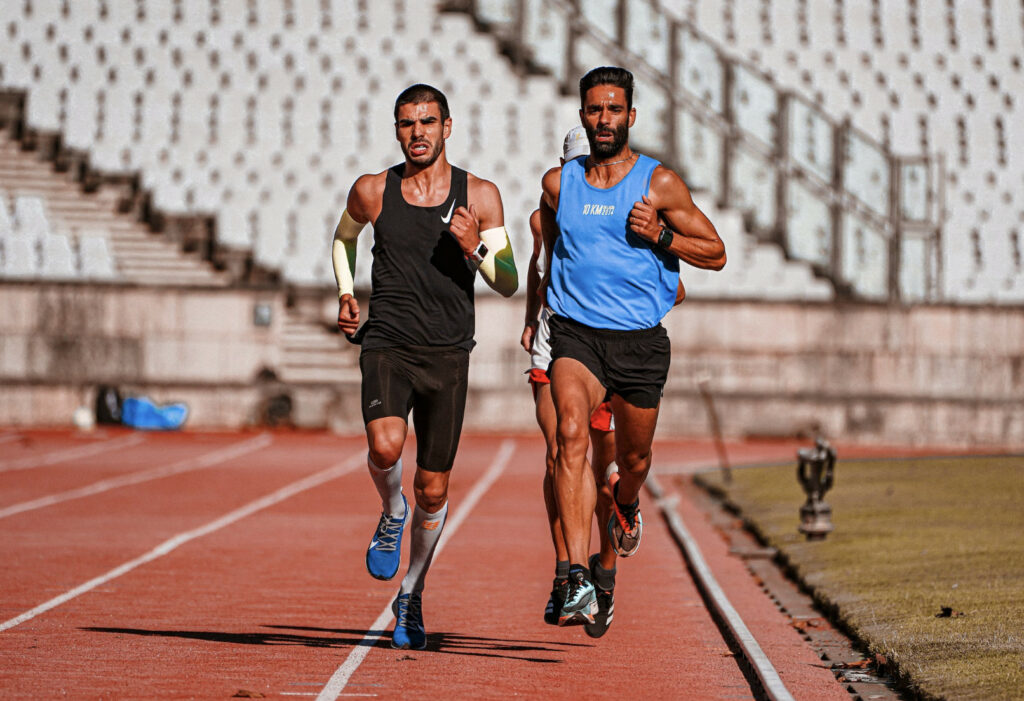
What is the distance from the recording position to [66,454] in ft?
85.8

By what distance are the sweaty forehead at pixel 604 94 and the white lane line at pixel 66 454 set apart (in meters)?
16.9

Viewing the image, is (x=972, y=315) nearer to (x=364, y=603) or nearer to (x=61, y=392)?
(x=61, y=392)

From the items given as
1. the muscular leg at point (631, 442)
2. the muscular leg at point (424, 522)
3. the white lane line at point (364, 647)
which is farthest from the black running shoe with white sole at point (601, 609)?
the white lane line at point (364, 647)

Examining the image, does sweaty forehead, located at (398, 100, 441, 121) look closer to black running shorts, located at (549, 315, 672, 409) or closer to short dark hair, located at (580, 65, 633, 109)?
short dark hair, located at (580, 65, 633, 109)

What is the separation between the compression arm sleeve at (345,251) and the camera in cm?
816

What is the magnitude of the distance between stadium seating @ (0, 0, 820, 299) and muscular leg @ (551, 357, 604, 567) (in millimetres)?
27451

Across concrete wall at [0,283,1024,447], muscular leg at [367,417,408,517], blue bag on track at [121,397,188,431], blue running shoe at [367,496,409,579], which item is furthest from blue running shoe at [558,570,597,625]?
blue bag on track at [121,397,188,431]

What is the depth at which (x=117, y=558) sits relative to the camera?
41.9ft

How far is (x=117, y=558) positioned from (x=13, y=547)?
1189 millimetres

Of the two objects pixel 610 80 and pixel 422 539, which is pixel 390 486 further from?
pixel 610 80

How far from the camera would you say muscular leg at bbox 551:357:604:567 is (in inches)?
287

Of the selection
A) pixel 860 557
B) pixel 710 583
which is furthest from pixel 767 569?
pixel 710 583

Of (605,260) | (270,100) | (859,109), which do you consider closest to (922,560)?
(605,260)

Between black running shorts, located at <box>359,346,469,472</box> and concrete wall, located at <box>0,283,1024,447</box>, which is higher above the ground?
black running shorts, located at <box>359,346,469,472</box>
